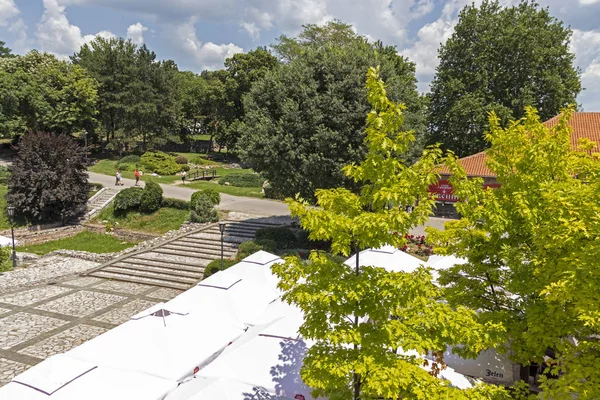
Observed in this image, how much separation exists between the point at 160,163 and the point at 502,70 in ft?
110

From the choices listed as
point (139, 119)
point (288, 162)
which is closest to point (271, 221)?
point (288, 162)

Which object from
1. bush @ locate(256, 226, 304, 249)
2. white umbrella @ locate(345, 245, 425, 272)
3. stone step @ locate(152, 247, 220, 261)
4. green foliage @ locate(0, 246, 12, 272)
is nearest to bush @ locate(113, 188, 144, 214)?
green foliage @ locate(0, 246, 12, 272)

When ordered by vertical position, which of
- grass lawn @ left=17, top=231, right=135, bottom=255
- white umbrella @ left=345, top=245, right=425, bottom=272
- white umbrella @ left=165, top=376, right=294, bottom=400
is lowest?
grass lawn @ left=17, top=231, right=135, bottom=255

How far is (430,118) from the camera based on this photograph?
1326 inches

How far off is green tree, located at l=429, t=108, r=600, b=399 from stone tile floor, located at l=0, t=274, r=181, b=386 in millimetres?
10727

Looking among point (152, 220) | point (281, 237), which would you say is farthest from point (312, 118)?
point (152, 220)

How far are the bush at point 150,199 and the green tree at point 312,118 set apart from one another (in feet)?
32.4

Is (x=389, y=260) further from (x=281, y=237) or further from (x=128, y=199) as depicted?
(x=128, y=199)

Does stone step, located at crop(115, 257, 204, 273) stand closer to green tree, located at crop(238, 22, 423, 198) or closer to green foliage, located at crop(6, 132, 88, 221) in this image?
green tree, located at crop(238, 22, 423, 198)

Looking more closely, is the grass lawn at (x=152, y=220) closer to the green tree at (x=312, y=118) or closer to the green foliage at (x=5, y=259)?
the green foliage at (x=5, y=259)

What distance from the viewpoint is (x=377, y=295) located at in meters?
5.35

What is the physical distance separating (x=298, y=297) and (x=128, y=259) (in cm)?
1567

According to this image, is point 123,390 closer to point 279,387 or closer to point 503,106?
point 279,387

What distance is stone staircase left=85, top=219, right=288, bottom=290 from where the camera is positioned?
1680 cm
